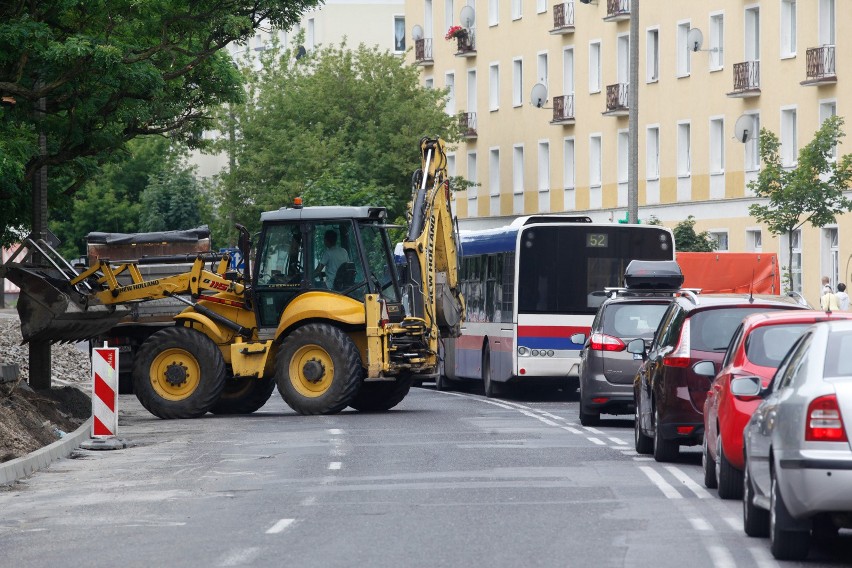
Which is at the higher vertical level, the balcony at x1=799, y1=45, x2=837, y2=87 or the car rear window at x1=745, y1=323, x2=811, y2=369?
the balcony at x1=799, y1=45, x2=837, y2=87

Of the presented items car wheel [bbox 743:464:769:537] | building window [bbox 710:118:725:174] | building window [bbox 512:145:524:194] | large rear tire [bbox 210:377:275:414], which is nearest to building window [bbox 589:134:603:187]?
building window [bbox 512:145:524:194]

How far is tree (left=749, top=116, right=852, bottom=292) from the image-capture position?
4428 centimetres

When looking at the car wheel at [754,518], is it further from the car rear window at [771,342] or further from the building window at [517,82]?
the building window at [517,82]

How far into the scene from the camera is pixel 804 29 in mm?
52969

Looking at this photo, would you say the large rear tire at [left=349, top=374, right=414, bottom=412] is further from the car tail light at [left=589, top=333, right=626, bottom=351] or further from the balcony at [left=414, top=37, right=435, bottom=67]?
the balcony at [left=414, top=37, right=435, bottom=67]

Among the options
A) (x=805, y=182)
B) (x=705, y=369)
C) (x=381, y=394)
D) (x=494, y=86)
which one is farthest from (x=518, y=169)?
(x=705, y=369)

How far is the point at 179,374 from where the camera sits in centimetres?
2717

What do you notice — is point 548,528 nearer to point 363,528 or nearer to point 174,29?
point 363,528

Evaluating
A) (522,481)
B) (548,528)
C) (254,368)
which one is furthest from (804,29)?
(548,528)

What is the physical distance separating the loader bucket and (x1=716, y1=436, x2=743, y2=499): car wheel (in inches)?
506

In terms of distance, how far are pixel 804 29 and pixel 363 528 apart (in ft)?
139

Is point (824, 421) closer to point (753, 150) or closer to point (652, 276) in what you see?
point (652, 276)

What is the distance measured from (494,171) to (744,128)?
21.0 metres

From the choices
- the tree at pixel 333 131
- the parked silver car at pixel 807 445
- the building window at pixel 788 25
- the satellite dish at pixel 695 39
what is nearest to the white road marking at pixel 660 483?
the parked silver car at pixel 807 445
